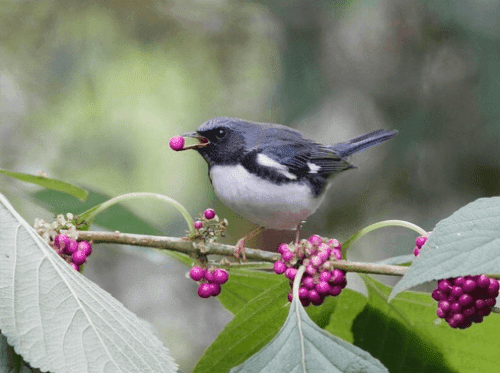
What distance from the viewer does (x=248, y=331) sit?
6.20 ft

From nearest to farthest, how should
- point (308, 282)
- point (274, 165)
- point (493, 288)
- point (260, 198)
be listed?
point (493, 288)
point (308, 282)
point (260, 198)
point (274, 165)

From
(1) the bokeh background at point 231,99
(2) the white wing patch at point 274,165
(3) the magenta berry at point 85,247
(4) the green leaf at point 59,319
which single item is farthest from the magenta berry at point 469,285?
(1) the bokeh background at point 231,99

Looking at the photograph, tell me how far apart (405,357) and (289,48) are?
4589mm

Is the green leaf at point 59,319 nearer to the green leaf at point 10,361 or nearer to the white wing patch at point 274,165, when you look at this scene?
the green leaf at point 10,361

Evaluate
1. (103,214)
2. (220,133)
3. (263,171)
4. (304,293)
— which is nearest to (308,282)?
(304,293)

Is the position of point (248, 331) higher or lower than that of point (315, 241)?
lower

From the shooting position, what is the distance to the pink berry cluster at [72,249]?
5.66ft

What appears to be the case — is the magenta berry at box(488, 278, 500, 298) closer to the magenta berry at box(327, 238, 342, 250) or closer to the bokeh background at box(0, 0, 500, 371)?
the magenta berry at box(327, 238, 342, 250)

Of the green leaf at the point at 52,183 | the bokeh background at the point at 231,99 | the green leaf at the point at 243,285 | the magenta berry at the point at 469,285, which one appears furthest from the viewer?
the bokeh background at the point at 231,99

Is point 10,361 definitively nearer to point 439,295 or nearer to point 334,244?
point 334,244

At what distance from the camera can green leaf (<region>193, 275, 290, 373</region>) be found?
1849mm

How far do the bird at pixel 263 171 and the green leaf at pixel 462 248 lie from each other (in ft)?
4.13

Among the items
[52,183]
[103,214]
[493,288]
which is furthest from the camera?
[103,214]

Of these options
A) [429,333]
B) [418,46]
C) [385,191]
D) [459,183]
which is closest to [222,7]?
[418,46]
